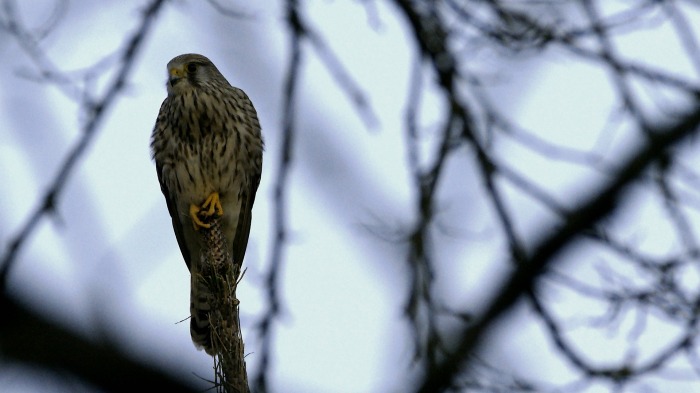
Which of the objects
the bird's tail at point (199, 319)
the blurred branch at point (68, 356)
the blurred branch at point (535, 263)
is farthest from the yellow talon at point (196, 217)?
the blurred branch at point (68, 356)

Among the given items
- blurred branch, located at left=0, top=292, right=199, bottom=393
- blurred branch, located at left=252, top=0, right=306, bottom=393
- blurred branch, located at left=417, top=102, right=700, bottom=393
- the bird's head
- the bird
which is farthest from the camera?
the bird's head

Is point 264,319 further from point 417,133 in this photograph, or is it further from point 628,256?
point 628,256

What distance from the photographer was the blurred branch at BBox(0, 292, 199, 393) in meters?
1.46

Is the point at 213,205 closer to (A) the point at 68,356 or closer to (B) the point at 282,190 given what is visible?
(B) the point at 282,190

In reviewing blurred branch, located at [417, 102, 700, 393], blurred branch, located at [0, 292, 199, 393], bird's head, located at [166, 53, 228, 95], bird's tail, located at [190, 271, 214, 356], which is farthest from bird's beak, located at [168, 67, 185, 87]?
blurred branch, located at [0, 292, 199, 393]

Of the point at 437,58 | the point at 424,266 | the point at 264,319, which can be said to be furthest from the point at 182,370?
the point at 437,58

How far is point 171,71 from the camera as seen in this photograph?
15.3 ft

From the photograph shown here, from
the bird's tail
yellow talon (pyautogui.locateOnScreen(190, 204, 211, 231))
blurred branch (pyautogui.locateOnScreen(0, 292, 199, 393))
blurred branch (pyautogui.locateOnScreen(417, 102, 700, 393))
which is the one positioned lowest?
blurred branch (pyautogui.locateOnScreen(0, 292, 199, 393))

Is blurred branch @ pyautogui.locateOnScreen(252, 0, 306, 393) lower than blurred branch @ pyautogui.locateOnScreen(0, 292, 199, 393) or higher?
higher

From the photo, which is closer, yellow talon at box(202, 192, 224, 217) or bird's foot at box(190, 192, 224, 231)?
bird's foot at box(190, 192, 224, 231)

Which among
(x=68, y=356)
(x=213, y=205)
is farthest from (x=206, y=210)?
(x=68, y=356)

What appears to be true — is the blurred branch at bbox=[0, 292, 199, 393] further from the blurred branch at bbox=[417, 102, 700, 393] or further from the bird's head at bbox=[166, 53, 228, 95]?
the bird's head at bbox=[166, 53, 228, 95]

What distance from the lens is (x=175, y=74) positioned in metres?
4.62

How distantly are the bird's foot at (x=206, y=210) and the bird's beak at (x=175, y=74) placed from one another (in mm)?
669
